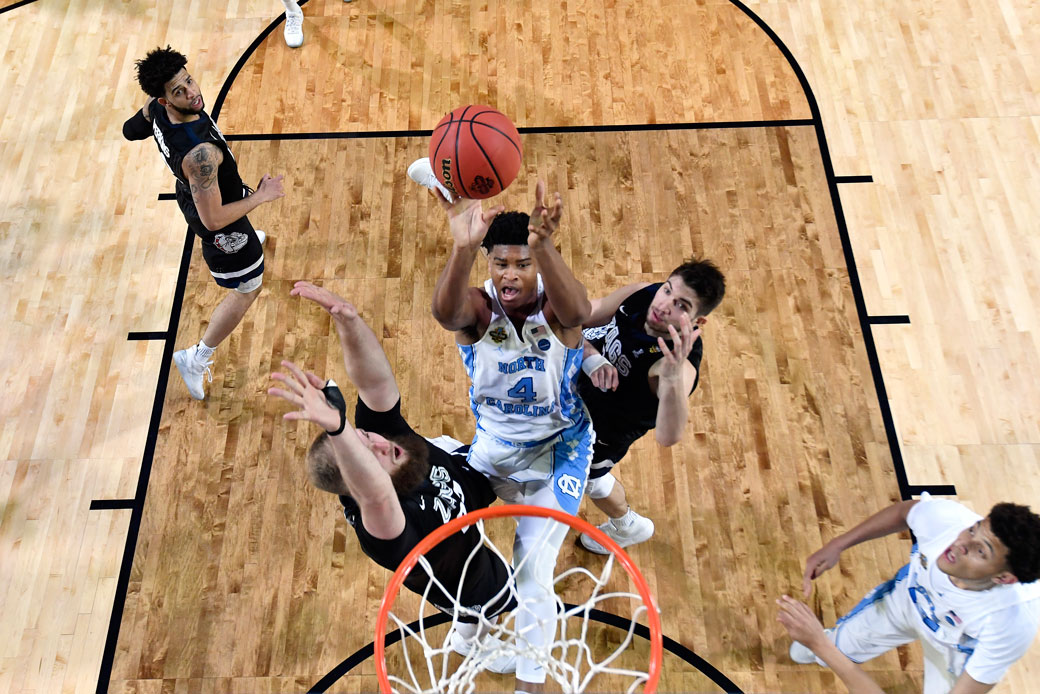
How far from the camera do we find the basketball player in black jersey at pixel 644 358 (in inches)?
116

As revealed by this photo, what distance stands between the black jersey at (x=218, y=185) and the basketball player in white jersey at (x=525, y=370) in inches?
52.7

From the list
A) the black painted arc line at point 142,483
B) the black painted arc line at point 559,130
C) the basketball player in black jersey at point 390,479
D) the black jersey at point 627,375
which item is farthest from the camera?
the black painted arc line at point 559,130

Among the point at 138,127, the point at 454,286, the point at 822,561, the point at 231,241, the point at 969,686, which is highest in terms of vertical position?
the point at 138,127

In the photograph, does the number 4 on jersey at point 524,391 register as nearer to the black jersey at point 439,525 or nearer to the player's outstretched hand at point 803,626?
the black jersey at point 439,525

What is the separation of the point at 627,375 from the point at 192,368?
2.26m

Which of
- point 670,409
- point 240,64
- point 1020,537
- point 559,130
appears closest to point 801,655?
point 1020,537

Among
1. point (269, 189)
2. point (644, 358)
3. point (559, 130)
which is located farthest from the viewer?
point (559, 130)

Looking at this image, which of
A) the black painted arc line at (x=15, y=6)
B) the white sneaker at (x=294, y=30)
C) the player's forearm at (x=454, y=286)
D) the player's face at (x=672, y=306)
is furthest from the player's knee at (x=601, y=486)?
the black painted arc line at (x=15, y=6)

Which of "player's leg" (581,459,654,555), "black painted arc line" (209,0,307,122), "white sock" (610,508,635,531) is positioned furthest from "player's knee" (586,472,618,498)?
"black painted arc line" (209,0,307,122)

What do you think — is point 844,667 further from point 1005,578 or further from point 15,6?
point 15,6

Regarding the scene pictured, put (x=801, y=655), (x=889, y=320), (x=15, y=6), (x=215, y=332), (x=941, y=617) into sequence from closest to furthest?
1. (x=941, y=617)
2. (x=801, y=655)
3. (x=215, y=332)
4. (x=889, y=320)
5. (x=15, y=6)

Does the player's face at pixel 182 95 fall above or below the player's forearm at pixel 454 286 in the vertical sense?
above

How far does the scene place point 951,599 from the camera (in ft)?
9.36

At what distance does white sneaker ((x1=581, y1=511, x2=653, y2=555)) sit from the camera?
378cm
